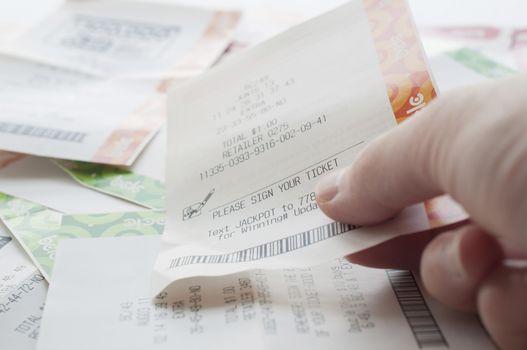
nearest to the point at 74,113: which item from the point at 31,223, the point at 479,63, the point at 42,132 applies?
the point at 42,132

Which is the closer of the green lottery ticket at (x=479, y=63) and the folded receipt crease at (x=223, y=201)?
the folded receipt crease at (x=223, y=201)

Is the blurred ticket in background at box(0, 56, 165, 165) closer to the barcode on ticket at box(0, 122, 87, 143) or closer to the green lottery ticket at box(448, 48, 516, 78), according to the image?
the barcode on ticket at box(0, 122, 87, 143)

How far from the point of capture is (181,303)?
0.44 metres

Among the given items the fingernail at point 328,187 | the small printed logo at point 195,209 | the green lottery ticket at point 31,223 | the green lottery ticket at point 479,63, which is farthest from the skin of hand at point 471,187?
the green lottery ticket at point 479,63

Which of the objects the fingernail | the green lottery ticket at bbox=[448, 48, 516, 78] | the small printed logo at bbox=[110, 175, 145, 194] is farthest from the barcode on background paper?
the green lottery ticket at bbox=[448, 48, 516, 78]

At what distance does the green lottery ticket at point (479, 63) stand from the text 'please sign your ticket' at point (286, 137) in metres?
0.23

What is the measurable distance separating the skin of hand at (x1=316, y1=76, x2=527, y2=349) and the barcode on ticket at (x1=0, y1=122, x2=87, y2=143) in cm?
34

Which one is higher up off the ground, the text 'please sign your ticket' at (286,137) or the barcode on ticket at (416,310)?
the text 'please sign your ticket' at (286,137)

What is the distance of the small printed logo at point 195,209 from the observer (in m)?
0.51

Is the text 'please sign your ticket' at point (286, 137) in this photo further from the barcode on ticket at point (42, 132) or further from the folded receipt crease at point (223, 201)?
the barcode on ticket at point (42, 132)

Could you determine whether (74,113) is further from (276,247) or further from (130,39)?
(276,247)

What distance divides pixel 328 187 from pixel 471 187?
0.13 meters

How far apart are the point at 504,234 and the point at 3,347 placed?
0.32 metres

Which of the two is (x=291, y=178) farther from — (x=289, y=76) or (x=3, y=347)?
(x=3, y=347)
